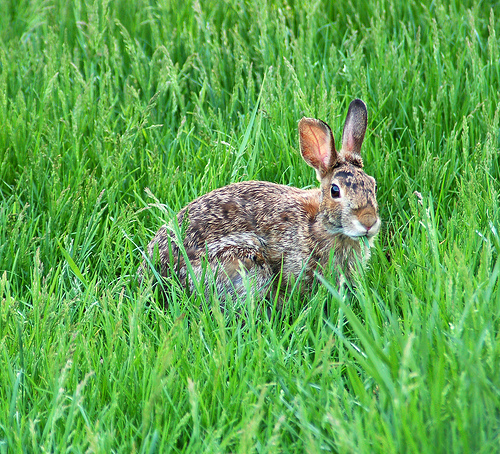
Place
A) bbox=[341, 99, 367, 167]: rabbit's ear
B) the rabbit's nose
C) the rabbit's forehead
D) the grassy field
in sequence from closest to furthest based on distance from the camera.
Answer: the grassy field < the rabbit's nose < the rabbit's forehead < bbox=[341, 99, 367, 167]: rabbit's ear

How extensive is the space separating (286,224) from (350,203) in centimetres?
54

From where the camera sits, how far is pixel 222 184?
15.5 ft

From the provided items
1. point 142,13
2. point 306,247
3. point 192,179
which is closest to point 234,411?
point 306,247

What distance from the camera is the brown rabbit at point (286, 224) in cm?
402

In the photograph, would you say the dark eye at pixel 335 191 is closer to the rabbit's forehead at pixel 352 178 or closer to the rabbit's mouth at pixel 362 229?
the rabbit's forehead at pixel 352 178

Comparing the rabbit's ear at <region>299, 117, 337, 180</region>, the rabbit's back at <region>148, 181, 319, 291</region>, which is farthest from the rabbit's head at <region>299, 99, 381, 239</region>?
the rabbit's back at <region>148, 181, 319, 291</region>

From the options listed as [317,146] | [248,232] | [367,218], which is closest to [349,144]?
[317,146]

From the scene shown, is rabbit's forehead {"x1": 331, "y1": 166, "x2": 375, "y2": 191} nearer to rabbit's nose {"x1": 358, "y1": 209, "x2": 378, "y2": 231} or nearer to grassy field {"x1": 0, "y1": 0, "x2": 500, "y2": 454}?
rabbit's nose {"x1": 358, "y1": 209, "x2": 378, "y2": 231}

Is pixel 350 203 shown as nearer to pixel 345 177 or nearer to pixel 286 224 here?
pixel 345 177

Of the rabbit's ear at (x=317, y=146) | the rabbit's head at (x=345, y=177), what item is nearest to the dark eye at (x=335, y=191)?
the rabbit's head at (x=345, y=177)

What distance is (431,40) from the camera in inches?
220

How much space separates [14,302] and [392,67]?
137 inches

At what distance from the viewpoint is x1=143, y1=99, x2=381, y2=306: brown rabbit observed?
4016mm

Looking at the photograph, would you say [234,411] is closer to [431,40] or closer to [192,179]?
[192,179]
